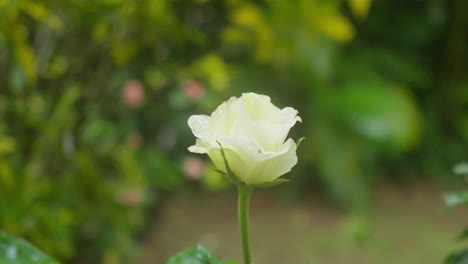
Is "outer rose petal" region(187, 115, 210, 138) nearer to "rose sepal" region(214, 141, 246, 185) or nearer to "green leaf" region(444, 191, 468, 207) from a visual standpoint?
"rose sepal" region(214, 141, 246, 185)

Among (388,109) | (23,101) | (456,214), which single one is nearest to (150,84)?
(23,101)

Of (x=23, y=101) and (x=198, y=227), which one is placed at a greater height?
(x=198, y=227)

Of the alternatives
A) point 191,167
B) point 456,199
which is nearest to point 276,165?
point 456,199

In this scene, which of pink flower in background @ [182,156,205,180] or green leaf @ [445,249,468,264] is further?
pink flower in background @ [182,156,205,180]

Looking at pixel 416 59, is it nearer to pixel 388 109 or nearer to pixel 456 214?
pixel 388 109

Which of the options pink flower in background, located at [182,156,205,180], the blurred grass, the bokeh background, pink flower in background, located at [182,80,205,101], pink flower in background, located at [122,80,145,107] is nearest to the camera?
the bokeh background

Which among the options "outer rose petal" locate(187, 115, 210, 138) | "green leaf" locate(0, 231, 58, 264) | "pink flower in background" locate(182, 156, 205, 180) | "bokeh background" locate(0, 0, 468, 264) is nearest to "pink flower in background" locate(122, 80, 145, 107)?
"bokeh background" locate(0, 0, 468, 264)

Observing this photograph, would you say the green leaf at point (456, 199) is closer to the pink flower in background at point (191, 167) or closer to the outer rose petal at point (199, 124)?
the outer rose petal at point (199, 124)
